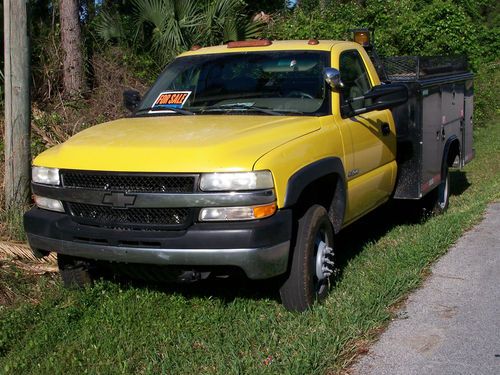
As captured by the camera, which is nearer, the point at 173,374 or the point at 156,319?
the point at 173,374

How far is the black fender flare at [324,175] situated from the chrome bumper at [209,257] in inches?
13.1

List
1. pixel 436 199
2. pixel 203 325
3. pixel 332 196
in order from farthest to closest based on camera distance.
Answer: pixel 436 199
pixel 332 196
pixel 203 325

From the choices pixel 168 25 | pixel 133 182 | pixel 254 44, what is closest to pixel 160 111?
pixel 254 44

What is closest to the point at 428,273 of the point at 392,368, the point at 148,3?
the point at 392,368

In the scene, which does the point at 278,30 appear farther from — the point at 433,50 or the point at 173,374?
the point at 173,374

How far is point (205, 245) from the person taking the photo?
4.30m

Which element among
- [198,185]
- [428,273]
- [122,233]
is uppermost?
[198,185]

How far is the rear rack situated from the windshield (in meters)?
2.53

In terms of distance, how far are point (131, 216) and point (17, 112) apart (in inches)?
109

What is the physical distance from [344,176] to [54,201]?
214cm

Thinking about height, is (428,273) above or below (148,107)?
below

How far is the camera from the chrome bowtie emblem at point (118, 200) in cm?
446

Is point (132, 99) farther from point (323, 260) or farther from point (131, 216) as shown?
point (323, 260)

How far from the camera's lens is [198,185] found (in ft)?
14.1
